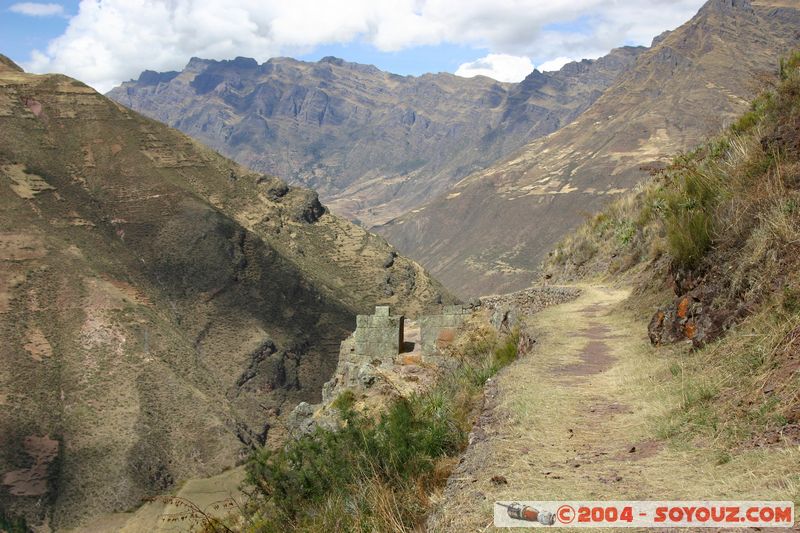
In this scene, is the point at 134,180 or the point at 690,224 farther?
the point at 134,180

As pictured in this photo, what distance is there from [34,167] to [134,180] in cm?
1461

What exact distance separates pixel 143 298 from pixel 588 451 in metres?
85.5

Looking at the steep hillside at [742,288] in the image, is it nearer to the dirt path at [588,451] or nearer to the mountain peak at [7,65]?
the dirt path at [588,451]

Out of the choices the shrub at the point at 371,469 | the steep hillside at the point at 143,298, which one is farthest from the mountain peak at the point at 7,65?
the shrub at the point at 371,469

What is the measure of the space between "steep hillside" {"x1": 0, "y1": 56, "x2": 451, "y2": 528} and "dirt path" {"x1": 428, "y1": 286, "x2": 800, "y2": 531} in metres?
58.3

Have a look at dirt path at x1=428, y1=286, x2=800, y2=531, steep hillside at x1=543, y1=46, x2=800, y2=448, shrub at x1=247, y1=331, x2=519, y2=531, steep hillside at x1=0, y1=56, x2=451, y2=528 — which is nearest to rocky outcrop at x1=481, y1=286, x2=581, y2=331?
steep hillside at x1=543, y1=46, x2=800, y2=448

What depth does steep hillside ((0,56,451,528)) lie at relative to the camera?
200 ft

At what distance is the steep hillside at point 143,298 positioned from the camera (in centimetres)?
Result: 6094

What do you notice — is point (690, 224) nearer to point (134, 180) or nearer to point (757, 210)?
point (757, 210)

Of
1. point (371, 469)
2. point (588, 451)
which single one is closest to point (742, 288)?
point (588, 451)

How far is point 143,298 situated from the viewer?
274 feet

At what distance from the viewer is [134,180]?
103 meters

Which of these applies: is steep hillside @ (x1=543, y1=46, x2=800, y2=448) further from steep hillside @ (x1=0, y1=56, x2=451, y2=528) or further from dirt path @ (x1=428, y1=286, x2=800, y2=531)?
steep hillside @ (x1=0, y1=56, x2=451, y2=528)

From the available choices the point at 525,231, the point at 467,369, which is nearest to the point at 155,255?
the point at 467,369
